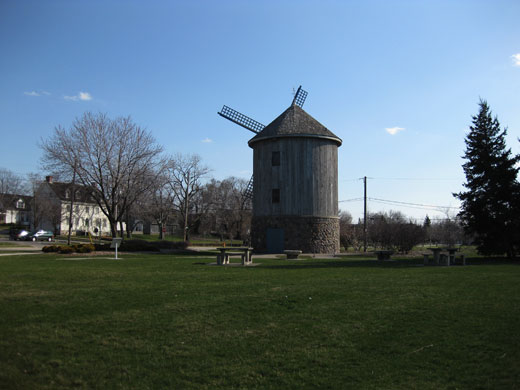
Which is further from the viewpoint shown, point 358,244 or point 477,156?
point 358,244

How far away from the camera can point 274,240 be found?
3241 cm

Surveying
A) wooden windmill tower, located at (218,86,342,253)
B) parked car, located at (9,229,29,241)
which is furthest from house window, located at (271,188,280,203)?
parked car, located at (9,229,29,241)

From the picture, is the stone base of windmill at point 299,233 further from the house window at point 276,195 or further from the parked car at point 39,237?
the parked car at point 39,237

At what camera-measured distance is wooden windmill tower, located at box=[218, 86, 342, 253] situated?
31.9 m

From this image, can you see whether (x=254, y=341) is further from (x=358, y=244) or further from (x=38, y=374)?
(x=358, y=244)

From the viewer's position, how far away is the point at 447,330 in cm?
737

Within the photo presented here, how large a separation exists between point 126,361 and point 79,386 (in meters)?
0.82

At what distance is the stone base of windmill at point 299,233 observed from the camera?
3175 centimetres

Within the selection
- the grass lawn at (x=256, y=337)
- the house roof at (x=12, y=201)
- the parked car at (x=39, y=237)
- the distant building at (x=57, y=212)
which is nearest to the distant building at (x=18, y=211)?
the house roof at (x=12, y=201)

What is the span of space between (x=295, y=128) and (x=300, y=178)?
3854 millimetres

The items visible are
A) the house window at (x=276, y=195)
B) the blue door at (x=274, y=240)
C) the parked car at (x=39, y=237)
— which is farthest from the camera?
the parked car at (x=39, y=237)

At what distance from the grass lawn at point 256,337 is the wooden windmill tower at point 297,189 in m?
20.3

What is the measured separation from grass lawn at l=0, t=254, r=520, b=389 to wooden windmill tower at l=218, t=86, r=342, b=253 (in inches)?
798

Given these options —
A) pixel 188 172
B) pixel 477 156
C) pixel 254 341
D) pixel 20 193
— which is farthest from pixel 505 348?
pixel 20 193
